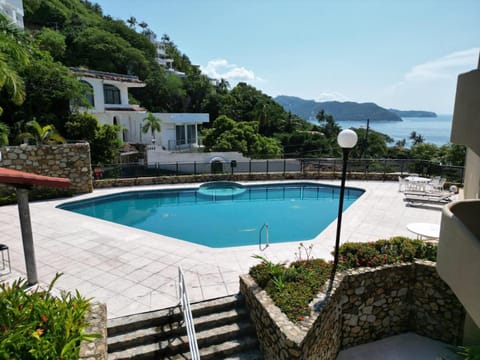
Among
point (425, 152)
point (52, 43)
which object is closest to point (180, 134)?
point (52, 43)

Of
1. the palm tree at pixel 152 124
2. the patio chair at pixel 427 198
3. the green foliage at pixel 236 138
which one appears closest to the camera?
the patio chair at pixel 427 198

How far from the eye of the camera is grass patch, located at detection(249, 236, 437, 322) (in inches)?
207

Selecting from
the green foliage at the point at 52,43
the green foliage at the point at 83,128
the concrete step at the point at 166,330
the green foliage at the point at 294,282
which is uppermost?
the green foliage at the point at 52,43

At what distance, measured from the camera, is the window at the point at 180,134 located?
98.8 ft

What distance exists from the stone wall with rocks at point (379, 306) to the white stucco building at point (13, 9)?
1543 inches

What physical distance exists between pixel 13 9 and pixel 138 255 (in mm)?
38477

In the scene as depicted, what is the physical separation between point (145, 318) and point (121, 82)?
2705 cm

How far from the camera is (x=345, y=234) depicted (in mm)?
9516

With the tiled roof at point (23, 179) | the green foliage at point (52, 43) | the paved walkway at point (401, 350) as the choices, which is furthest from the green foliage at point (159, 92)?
the paved walkway at point (401, 350)

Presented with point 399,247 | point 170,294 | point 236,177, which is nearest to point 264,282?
point 170,294

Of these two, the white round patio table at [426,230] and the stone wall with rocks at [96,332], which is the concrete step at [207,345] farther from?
the white round patio table at [426,230]

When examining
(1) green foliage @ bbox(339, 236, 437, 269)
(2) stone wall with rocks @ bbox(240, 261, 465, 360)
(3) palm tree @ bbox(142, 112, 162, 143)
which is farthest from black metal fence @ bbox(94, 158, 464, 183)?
(2) stone wall with rocks @ bbox(240, 261, 465, 360)

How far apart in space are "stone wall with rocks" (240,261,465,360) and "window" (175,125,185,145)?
25474 mm

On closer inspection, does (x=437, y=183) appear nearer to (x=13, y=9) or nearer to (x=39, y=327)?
(x=39, y=327)
